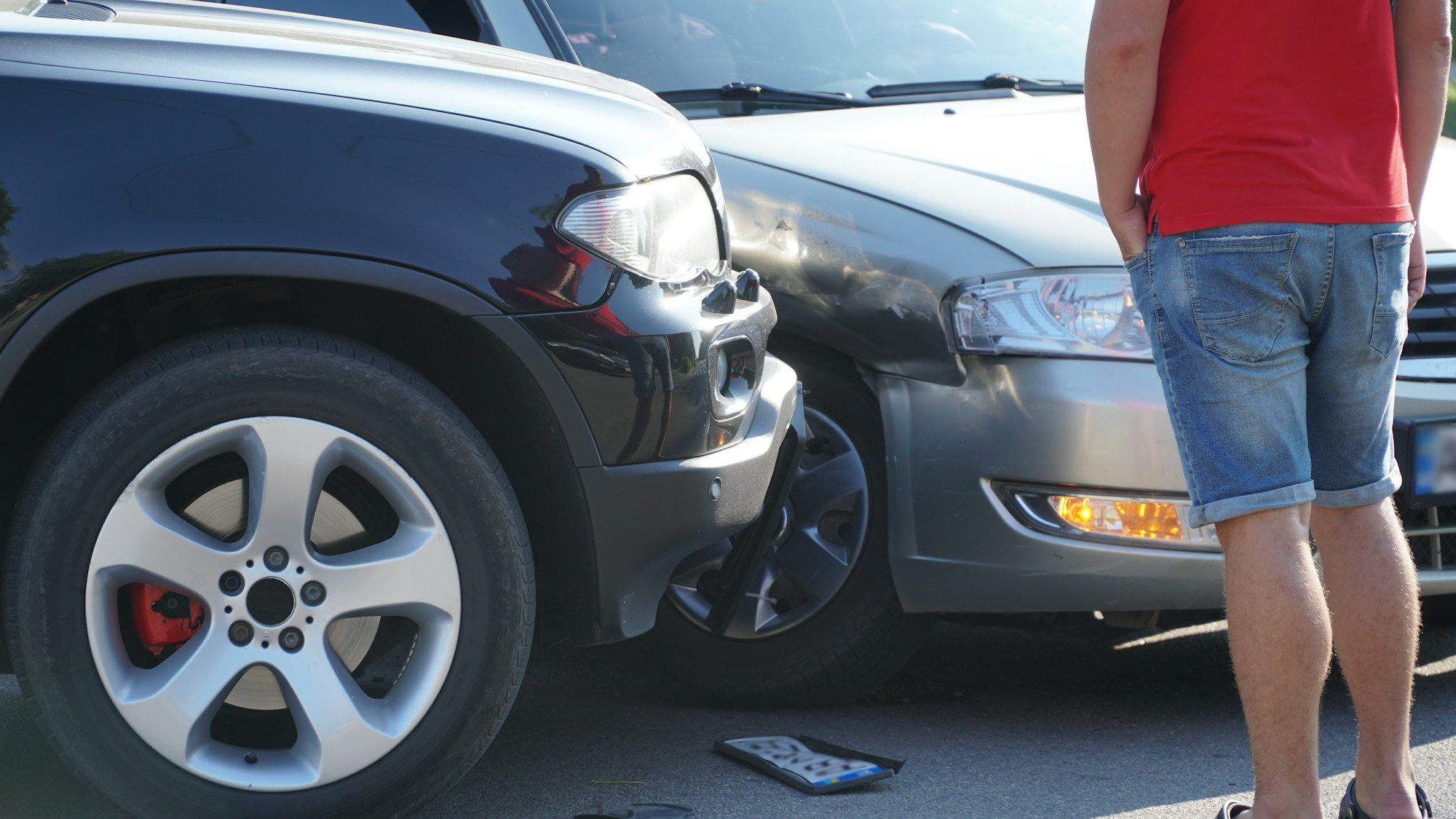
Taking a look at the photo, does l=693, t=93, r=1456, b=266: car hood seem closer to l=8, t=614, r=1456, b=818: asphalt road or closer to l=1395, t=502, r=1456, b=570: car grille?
l=1395, t=502, r=1456, b=570: car grille

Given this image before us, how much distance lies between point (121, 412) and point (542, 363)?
634 millimetres

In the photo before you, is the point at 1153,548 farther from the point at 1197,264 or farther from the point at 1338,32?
the point at 1338,32

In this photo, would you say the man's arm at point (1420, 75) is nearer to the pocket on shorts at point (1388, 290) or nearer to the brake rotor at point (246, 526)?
the pocket on shorts at point (1388, 290)

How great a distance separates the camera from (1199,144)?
2.15m

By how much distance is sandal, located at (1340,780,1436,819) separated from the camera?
230cm

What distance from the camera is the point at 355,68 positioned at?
238 cm

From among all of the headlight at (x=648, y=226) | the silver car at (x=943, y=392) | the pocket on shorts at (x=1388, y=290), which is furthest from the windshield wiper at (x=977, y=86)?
the pocket on shorts at (x=1388, y=290)

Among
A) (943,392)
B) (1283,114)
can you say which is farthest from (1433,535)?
(1283,114)

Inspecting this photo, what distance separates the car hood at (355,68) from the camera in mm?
2256

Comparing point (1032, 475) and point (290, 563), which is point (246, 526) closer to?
point (290, 563)

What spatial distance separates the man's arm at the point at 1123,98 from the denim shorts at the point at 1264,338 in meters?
0.07

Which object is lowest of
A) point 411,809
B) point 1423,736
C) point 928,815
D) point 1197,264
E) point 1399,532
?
point 1423,736

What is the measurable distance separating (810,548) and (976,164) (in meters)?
0.91

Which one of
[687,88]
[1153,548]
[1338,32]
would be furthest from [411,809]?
[687,88]
